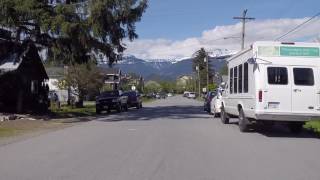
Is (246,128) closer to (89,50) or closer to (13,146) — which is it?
(13,146)

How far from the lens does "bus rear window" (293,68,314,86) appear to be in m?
19.3

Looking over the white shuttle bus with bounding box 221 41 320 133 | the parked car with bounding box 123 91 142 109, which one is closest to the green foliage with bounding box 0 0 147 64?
the white shuttle bus with bounding box 221 41 320 133

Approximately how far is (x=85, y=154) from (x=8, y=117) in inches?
677

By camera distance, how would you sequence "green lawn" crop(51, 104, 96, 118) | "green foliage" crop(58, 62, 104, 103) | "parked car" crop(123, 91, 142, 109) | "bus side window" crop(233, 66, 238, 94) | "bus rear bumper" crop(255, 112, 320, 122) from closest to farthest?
1. "bus rear bumper" crop(255, 112, 320, 122)
2. "bus side window" crop(233, 66, 238, 94)
3. "green lawn" crop(51, 104, 96, 118)
4. "parked car" crop(123, 91, 142, 109)
5. "green foliage" crop(58, 62, 104, 103)

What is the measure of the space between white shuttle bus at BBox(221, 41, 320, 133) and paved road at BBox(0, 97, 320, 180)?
835 millimetres

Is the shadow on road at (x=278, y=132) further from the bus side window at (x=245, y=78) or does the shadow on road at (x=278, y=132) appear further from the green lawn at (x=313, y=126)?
the bus side window at (x=245, y=78)

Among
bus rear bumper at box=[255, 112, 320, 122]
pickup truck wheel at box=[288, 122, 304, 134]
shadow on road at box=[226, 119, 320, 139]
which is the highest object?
bus rear bumper at box=[255, 112, 320, 122]

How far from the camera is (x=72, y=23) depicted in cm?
2975

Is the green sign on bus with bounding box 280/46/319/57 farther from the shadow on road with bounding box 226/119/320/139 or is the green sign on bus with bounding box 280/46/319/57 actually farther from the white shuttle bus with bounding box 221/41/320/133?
the shadow on road with bounding box 226/119/320/139

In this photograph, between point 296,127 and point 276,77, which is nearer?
point 276,77

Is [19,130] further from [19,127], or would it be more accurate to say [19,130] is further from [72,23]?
[72,23]

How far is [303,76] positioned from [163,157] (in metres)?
7.82

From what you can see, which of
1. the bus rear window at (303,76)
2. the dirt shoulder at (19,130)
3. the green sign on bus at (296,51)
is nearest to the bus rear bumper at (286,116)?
the bus rear window at (303,76)

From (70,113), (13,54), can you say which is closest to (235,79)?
(13,54)
